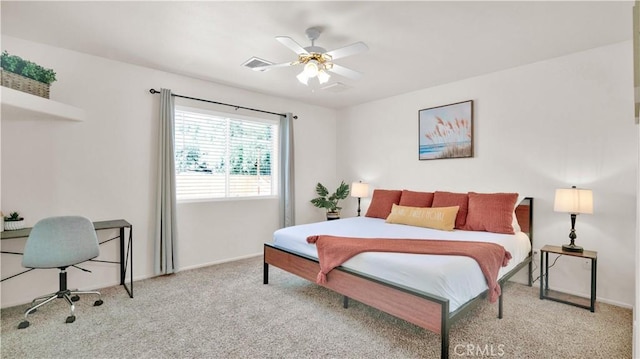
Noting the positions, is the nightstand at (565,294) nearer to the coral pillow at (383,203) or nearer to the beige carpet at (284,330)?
the beige carpet at (284,330)

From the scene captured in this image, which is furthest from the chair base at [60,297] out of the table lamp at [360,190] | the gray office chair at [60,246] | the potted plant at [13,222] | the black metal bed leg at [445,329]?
the table lamp at [360,190]

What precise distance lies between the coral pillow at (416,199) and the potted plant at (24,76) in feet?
13.4

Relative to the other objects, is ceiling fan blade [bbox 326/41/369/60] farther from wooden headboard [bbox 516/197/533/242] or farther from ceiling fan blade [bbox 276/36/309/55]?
wooden headboard [bbox 516/197/533/242]

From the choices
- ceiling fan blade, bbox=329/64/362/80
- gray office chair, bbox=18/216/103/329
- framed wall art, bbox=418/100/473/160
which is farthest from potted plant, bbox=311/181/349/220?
gray office chair, bbox=18/216/103/329

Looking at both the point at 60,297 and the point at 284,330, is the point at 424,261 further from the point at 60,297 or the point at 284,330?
the point at 60,297

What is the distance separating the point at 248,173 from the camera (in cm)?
454

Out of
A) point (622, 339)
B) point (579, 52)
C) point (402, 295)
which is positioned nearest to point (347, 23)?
point (402, 295)

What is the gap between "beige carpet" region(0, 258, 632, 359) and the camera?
2.05m

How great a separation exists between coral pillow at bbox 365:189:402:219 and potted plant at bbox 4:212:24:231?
390cm

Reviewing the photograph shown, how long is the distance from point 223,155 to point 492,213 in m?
3.55

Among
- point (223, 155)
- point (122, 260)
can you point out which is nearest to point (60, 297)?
point (122, 260)

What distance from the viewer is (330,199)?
513cm

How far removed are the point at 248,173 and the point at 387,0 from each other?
10.3ft

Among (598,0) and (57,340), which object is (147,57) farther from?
(598,0)
